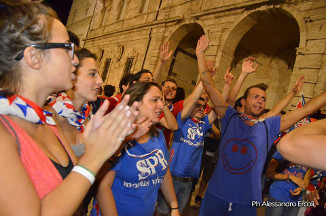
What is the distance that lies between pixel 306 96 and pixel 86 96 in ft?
22.5

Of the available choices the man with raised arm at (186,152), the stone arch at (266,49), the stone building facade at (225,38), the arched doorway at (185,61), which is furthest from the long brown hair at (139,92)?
the arched doorway at (185,61)

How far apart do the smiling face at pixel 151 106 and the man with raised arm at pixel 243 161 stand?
3.16 ft

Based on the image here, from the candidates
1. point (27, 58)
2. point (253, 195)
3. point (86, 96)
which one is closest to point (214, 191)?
point (253, 195)

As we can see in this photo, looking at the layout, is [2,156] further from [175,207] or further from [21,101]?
[175,207]

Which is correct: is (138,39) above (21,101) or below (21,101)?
above

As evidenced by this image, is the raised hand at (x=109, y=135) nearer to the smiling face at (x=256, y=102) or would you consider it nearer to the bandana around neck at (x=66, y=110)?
the bandana around neck at (x=66, y=110)

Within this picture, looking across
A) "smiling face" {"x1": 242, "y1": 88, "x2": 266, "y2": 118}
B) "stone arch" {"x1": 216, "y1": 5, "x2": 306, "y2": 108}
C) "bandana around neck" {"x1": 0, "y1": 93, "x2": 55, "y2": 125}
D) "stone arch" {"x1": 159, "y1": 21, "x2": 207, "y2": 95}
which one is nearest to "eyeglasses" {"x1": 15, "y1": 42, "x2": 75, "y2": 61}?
"bandana around neck" {"x1": 0, "y1": 93, "x2": 55, "y2": 125}

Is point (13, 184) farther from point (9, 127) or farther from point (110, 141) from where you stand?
point (110, 141)

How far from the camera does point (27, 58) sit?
105 centimetres

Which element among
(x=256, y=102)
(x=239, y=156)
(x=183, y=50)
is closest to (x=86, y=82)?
(x=239, y=156)

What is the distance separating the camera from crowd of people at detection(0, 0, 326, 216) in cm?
95

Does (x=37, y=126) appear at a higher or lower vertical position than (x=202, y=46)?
lower

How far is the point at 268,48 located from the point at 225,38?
3833mm

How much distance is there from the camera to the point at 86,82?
7.78 ft
